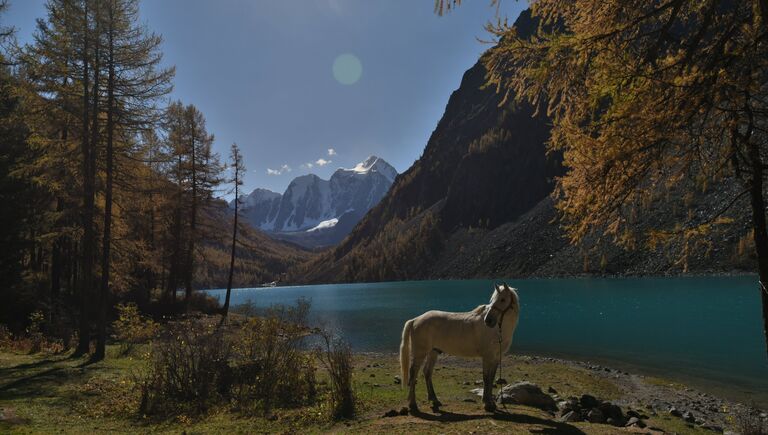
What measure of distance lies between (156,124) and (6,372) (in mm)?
10895

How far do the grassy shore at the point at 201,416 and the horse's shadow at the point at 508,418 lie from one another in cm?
2

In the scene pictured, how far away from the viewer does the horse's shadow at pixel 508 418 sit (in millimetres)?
8461

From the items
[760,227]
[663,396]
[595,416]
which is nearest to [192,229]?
[595,416]

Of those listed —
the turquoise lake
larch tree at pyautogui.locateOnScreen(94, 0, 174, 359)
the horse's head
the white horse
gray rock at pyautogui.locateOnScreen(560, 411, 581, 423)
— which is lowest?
the turquoise lake

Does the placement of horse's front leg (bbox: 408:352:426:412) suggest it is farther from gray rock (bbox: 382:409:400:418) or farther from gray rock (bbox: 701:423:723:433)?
gray rock (bbox: 701:423:723:433)

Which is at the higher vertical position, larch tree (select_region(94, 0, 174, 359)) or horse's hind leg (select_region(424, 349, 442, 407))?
larch tree (select_region(94, 0, 174, 359))

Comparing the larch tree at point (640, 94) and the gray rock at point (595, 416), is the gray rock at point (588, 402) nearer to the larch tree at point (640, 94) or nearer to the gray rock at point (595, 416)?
the gray rock at point (595, 416)

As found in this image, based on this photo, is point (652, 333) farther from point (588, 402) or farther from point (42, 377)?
point (42, 377)

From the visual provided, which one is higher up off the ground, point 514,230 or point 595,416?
point 514,230

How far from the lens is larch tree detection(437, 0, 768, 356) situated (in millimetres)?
6152

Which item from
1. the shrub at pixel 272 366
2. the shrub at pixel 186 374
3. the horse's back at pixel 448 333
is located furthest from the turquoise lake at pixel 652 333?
the horse's back at pixel 448 333

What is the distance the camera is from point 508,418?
930 centimetres

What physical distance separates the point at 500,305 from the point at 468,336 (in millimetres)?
1252

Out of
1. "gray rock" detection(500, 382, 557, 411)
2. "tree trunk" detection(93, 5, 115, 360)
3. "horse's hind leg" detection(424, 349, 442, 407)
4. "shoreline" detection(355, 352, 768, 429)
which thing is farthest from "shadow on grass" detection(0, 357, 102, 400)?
"shoreline" detection(355, 352, 768, 429)
